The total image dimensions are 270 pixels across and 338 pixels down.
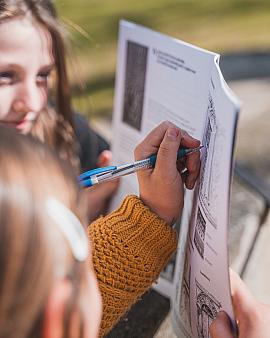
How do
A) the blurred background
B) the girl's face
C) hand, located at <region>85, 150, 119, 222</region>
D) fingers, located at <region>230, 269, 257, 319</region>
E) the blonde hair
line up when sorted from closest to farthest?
1. the blonde hair
2. fingers, located at <region>230, 269, 257, 319</region>
3. the girl's face
4. hand, located at <region>85, 150, 119, 222</region>
5. the blurred background

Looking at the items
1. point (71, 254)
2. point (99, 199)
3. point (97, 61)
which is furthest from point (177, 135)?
point (97, 61)

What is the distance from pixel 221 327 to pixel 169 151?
0.21 m

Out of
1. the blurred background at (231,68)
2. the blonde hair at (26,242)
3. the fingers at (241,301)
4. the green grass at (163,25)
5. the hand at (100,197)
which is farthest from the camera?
the green grass at (163,25)

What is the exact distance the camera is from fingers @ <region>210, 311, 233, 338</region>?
29.3 inches

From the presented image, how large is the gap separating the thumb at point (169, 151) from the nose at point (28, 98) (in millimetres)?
328

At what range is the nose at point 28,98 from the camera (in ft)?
3.60

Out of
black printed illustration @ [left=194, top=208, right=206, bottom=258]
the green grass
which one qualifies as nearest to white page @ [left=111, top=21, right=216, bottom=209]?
black printed illustration @ [left=194, top=208, right=206, bottom=258]

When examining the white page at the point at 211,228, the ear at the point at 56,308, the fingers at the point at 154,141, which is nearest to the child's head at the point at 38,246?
the ear at the point at 56,308

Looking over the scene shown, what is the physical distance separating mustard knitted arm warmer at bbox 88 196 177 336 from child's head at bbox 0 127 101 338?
227 millimetres

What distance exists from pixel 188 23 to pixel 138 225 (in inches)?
113

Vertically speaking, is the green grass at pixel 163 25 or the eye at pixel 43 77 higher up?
the eye at pixel 43 77

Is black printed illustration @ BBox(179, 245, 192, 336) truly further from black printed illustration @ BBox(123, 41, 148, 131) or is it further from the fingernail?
black printed illustration @ BBox(123, 41, 148, 131)

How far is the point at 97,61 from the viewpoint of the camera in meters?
2.98

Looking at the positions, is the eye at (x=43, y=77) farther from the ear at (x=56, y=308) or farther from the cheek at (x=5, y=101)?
the ear at (x=56, y=308)
